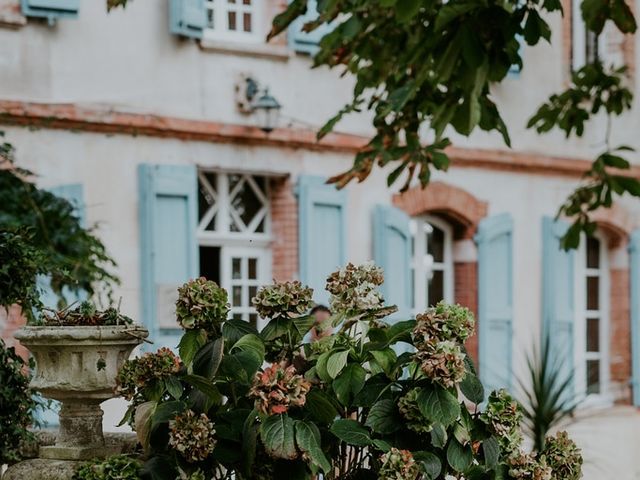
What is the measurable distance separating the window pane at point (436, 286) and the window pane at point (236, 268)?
2.54 metres

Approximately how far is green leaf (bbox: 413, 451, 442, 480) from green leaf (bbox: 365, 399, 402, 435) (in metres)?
0.09

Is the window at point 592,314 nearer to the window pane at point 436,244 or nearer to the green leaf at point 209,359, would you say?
the window pane at point 436,244

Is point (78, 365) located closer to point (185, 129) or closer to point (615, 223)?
point (185, 129)

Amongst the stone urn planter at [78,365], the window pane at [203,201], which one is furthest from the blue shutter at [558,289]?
the stone urn planter at [78,365]

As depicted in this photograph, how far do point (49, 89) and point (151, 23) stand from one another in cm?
119

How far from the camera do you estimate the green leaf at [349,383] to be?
4.65 m

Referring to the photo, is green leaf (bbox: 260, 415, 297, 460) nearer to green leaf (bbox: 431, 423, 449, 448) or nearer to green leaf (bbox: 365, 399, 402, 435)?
green leaf (bbox: 365, 399, 402, 435)

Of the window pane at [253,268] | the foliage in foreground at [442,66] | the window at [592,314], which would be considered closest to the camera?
the foliage in foreground at [442,66]

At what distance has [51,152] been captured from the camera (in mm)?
13281

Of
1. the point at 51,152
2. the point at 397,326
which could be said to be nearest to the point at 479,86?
the point at 397,326

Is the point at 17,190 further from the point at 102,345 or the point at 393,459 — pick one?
the point at 393,459

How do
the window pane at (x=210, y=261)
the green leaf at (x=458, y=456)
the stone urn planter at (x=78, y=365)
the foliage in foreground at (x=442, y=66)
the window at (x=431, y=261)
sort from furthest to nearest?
1. the window at (x=431, y=261)
2. the window pane at (x=210, y=261)
3. the foliage in foreground at (x=442, y=66)
4. the stone urn planter at (x=78, y=365)
5. the green leaf at (x=458, y=456)

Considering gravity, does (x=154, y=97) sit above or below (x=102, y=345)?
above

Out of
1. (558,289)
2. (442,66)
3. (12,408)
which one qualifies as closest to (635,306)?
(558,289)
